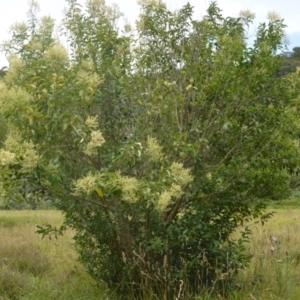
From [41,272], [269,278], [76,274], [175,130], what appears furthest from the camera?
[41,272]

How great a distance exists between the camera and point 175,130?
17.5ft

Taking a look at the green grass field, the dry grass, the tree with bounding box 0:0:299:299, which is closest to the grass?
the green grass field

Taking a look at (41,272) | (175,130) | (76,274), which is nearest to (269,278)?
(175,130)

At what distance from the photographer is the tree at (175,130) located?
4.94 metres

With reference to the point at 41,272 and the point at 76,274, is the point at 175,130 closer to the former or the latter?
the point at 76,274

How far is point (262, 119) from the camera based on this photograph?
538cm

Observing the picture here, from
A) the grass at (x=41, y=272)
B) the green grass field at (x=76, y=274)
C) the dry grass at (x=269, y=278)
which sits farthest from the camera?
the grass at (x=41, y=272)

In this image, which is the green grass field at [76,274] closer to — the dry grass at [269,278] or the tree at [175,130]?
the dry grass at [269,278]

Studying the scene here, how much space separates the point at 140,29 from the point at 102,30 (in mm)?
542

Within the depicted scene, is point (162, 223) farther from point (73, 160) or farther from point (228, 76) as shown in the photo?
point (228, 76)

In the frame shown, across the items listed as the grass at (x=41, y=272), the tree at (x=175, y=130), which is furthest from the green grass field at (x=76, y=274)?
the tree at (x=175, y=130)

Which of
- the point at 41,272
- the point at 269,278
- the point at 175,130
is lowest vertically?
the point at 41,272

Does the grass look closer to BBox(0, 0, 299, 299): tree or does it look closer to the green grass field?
the green grass field

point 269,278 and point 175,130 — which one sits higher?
point 175,130
